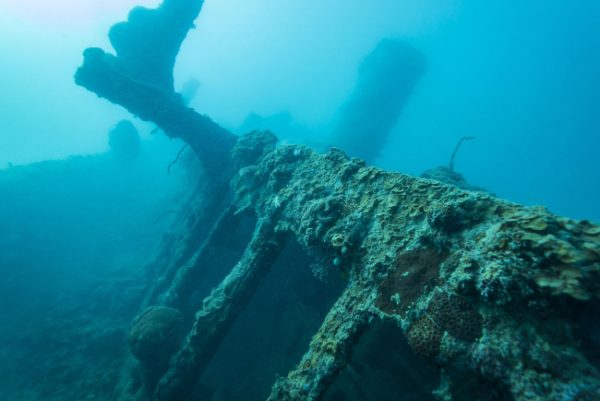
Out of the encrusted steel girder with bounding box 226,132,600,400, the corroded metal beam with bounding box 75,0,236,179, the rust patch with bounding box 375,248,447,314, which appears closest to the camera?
the encrusted steel girder with bounding box 226,132,600,400

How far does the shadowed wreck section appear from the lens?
7.66 feet

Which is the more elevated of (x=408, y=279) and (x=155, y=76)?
(x=155, y=76)

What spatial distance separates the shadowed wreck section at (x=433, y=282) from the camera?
7.66ft

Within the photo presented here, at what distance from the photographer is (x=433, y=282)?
3.28 m

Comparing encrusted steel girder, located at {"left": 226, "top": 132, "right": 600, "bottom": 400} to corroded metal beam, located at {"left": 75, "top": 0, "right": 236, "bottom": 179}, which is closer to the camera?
encrusted steel girder, located at {"left": 226, "top": 132, "right": 600, "bottom": 400}

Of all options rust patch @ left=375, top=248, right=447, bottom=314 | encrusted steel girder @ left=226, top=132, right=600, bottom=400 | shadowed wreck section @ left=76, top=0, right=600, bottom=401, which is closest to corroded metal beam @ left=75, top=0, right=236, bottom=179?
shadowed wreck section @ left=76, top=0, right=600, bottom=401

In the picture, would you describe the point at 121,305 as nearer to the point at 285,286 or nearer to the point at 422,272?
the point at 285,286

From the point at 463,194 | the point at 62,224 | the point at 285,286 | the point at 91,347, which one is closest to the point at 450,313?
the point at 463,194

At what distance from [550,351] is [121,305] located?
18.3 m

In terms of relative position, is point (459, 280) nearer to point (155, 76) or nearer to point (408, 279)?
point (408, 279)

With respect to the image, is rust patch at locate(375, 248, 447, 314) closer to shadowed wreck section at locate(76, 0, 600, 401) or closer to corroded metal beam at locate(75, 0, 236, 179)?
shadowed wreck section at locate(76, 0, 600, 401)

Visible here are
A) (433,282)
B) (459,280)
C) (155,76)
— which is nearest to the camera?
(459,280)

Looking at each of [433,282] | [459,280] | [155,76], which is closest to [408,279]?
[433,282]

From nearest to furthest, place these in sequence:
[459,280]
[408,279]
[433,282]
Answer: [459,280], [433,282], [408,279]
